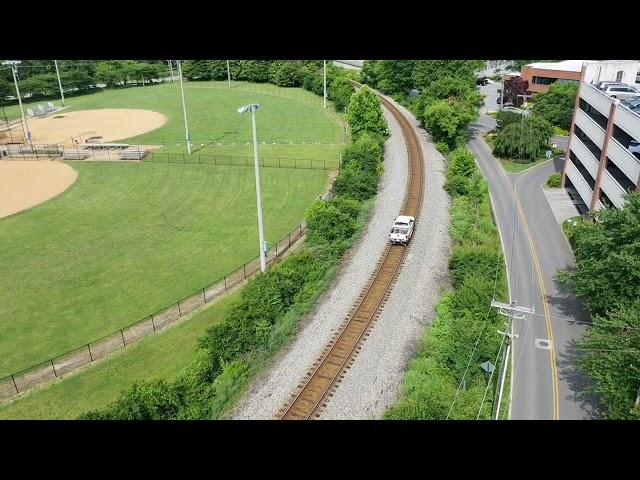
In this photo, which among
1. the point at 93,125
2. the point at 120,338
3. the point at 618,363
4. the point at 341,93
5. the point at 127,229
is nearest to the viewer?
the point at 618,363

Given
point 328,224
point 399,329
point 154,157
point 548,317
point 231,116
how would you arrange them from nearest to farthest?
point 399,329 < point 548,317 < point 328,224 < point 154,157 < point 231,116

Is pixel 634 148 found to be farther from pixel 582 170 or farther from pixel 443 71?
pixel 443 71

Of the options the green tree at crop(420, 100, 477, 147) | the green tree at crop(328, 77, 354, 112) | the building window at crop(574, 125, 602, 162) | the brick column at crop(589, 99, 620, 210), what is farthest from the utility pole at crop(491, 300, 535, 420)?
the green tree at crop(328, 77, 354, 112)

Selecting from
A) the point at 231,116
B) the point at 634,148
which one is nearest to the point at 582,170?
the point at 634,148

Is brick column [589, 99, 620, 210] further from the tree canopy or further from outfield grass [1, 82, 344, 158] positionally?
outfield grass [1, 82, 344, 158]

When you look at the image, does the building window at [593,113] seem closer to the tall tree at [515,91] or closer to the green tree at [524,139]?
the green tree at [524,139]

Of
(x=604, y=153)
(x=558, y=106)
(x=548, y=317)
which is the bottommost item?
(x=548, y=317)
